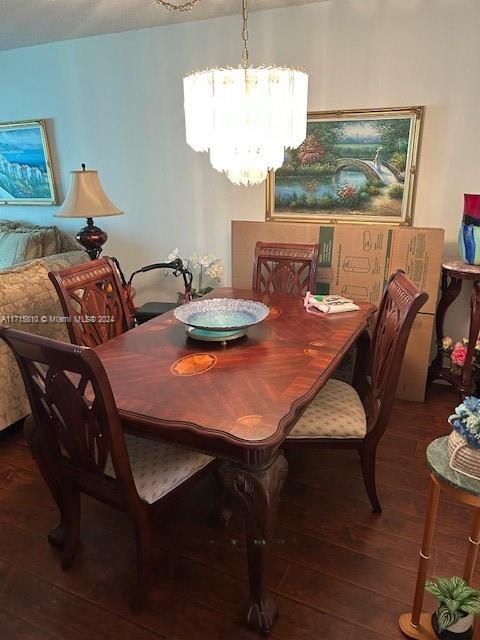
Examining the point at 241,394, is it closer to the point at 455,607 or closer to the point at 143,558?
the point at 143,558

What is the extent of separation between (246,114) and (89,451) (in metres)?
1.28

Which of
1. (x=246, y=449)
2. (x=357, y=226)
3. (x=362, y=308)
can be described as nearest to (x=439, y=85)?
(x=357, y=226)

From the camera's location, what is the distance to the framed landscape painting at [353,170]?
2.73 m

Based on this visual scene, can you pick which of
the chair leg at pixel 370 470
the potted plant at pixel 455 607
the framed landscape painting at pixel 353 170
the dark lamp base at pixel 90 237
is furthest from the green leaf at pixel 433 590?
the dark lamp base at pixel 90 237

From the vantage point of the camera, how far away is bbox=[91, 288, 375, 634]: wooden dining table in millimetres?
1264

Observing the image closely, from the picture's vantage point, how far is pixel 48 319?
103 inches

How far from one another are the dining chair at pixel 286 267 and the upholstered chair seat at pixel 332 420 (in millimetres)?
850

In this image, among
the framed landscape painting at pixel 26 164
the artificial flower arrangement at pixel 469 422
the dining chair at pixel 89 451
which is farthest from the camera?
the framed landscape painting at pixel 26 164

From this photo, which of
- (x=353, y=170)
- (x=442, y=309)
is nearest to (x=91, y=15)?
(x=353, y=170)

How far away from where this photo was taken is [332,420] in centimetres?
179

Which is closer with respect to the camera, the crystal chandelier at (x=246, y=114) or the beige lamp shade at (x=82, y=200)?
the crystal chandelier at (x=246, y=114)

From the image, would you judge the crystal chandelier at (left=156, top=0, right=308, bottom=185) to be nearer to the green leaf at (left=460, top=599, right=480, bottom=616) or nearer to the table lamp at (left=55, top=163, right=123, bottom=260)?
the table lamp at (left=55, top=163, right=123, bottom=260)

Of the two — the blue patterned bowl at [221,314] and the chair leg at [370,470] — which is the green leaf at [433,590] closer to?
the chair leg at [370,470]

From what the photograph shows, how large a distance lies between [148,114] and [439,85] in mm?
2009
